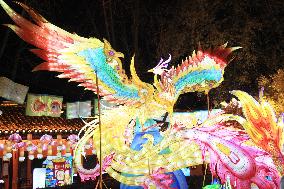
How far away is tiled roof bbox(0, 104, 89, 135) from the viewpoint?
16.2 m

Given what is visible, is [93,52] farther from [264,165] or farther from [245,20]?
[245,20]

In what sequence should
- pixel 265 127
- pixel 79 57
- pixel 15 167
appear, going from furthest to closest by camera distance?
pixel 15 167, pixel 265 127, pixel 79 57

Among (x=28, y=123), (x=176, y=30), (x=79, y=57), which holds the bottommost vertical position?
(x=28, y=123)

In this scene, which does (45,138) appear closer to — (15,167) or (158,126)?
(15,167)

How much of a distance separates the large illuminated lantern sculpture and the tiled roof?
9.45 metres

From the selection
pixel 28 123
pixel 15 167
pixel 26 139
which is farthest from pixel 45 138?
pixel 15 167

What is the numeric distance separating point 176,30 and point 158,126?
30.3 feet

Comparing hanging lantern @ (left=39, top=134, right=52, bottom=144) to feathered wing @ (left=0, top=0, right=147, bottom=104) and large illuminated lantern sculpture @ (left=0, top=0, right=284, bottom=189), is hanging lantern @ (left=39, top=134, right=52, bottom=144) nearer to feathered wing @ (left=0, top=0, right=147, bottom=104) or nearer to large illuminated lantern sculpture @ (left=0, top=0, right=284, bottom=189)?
large illuminated lantern sculpture @ (left=0, top=0, right=284, bottom=189)

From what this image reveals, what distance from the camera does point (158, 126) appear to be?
7355mm

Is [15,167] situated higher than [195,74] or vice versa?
[195,74]

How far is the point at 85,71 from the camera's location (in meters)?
6.82

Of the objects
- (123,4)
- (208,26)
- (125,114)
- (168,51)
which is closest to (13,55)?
(123,4)

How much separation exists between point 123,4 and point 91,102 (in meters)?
4.14

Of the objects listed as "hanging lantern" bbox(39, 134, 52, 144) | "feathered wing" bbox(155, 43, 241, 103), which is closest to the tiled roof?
"hanging lantern" bbox(39, 134, 52, 144)
